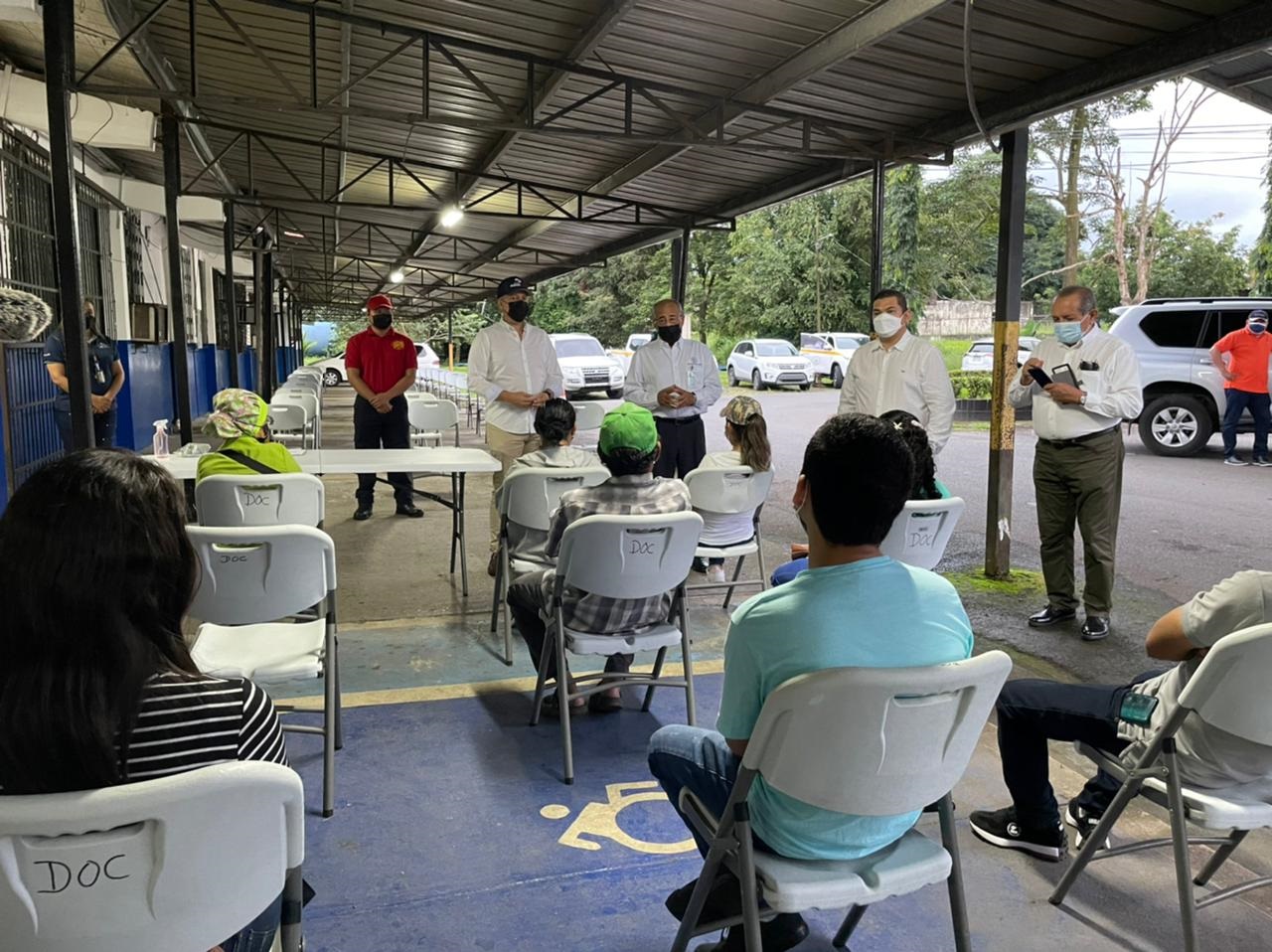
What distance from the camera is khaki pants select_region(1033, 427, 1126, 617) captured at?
14.9 ft

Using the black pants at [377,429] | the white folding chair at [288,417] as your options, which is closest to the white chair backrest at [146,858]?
the black pants at [377,429]

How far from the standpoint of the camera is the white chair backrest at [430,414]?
24.9 ft

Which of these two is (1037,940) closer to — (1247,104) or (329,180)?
(1247,104)

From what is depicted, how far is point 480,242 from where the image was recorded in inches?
647

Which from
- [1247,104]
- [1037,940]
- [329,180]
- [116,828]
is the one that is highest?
[329,180]

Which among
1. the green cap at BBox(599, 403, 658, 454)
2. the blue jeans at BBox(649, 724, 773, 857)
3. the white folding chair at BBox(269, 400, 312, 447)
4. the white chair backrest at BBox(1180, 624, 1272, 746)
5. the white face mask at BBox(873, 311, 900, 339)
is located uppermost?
the white face mask at BBox(873, 311, 900, 339)

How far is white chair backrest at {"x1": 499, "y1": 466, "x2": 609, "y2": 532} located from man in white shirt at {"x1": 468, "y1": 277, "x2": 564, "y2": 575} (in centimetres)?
164

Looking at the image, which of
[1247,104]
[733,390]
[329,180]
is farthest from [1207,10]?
[733,390]

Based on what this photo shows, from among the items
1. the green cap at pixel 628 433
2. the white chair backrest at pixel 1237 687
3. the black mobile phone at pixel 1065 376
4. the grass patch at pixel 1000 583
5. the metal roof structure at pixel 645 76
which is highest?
the metal roof structure at pixel 645 76

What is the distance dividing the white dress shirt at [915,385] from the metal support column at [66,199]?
4106 millimetres

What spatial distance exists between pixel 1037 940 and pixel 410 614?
339 cm

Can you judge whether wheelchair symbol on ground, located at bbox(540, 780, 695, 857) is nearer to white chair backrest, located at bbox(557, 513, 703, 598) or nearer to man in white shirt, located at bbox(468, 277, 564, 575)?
white chair backrest, located at bbox(557, 513, 703, 598)

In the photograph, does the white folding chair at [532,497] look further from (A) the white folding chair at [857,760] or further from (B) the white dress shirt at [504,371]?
(A) the white folding chair at [857,760]

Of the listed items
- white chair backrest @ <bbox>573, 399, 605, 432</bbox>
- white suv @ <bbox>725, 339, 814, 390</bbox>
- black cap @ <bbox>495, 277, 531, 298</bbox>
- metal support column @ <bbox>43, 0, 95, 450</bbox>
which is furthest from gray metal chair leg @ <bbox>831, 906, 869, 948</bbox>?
white suv @ <bbox>725, 339, 814, 390</bbox>
